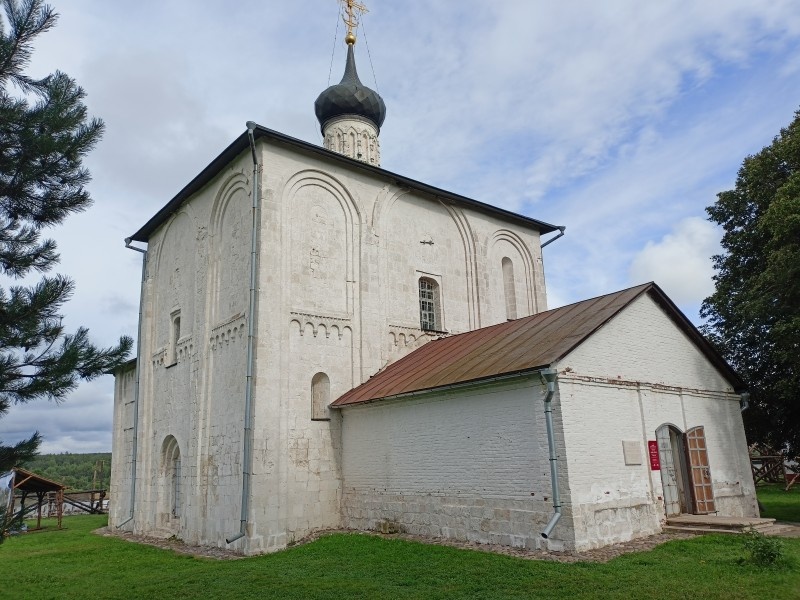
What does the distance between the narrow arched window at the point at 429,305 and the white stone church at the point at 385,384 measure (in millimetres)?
61

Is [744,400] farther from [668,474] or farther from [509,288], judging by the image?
[509,288]

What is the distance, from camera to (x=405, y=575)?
28.2ft

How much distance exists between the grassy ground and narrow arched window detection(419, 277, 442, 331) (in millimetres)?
8787

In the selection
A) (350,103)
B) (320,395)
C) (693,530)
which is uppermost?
(350,103)

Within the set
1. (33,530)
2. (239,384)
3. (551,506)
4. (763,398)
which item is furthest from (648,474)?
(33,530)

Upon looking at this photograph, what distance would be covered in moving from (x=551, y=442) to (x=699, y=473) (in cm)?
420

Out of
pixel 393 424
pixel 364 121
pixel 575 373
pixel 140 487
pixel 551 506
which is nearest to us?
pixel 551 506

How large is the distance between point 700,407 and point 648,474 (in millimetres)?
2694

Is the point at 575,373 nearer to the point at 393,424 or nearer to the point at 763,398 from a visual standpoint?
the point at 393,424

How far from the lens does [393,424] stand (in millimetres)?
12641

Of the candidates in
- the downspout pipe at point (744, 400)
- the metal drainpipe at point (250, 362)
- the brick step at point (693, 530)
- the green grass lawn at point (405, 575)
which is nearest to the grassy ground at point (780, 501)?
the downspout pipe at point (744, 400)

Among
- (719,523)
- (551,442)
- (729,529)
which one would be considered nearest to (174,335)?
(551,442)

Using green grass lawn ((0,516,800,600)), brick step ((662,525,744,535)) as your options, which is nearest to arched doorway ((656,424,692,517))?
brick step ((662,525,744,535))

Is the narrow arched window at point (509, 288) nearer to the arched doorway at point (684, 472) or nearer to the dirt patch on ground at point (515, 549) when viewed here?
the arched doorway at point (684, 472)
